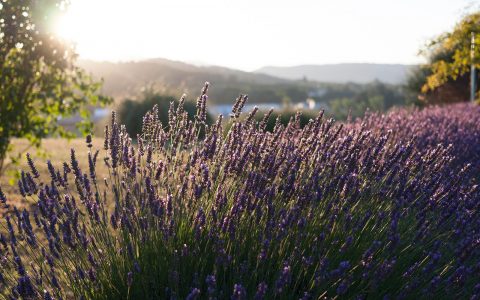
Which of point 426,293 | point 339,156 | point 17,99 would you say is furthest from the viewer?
point 17,99

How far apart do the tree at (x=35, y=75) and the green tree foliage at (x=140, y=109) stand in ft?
34.0

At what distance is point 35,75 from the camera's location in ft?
23.1

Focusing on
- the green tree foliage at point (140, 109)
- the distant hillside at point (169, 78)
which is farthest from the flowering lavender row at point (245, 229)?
the distant hillside at point (169, 78)

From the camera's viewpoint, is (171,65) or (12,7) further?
(171,65)

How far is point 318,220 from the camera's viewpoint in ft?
10.1

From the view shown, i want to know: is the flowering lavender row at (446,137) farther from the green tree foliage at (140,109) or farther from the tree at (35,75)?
the green tree foliage at (140,109)

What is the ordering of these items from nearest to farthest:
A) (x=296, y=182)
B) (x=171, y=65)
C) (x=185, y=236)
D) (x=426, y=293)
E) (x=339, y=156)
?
(x=426, y=293)
(x=185, y=236)
(x=296, y=182)
(x=339, y=156)
(x=171, y=65)

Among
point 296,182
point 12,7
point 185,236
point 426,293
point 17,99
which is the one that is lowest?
point 426,293

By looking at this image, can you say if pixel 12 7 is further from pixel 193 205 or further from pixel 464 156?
pixel 464 156

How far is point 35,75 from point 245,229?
509cm

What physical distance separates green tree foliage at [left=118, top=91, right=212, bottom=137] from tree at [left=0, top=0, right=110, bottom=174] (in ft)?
34.0

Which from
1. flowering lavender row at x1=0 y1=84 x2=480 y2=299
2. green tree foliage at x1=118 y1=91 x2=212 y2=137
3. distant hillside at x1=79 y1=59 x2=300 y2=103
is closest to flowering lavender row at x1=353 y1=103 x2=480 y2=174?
flowering lavender row at x1=0 y1=84 x2=480 y2=299

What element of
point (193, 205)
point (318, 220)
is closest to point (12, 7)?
point (193, 205)

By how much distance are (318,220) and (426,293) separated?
2.20ft
